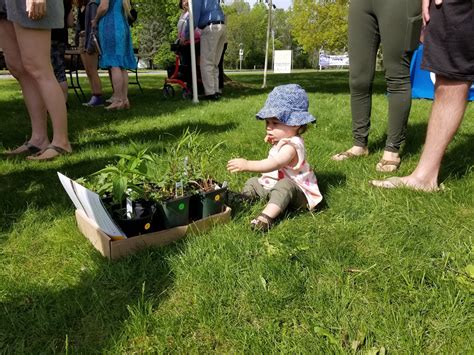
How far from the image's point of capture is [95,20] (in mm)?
5949

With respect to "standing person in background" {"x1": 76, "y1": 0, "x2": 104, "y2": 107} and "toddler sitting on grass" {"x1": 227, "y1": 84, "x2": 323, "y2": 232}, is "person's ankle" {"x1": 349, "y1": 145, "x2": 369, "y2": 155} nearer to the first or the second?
"toddler sitting on grass" {"x1": 227, "y1": 84, "x2": 323, "y2": 232}

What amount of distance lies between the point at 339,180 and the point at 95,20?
470cm

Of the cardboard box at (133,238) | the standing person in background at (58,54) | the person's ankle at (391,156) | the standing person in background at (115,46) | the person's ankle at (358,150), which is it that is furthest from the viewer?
the standing person in background at (115,46)

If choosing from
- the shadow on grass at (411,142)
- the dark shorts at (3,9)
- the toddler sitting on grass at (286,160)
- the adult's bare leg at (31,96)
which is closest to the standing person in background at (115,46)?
the adult's bare leg at (31,96)

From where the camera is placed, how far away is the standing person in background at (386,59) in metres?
2.80

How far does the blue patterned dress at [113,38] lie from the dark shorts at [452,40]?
4.66 m

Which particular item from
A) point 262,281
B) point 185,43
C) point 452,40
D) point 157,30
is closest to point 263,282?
point 262,281

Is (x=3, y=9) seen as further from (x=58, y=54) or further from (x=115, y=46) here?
(x=115, y=46)

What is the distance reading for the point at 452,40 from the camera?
2229 mm

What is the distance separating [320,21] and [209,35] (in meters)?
27.2

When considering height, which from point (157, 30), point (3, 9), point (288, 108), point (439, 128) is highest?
point (157, 30)

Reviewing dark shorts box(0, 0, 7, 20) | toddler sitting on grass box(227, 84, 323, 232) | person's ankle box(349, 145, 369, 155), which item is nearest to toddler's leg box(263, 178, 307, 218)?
toddler sitting on grass box(227, 84, 323, 232)

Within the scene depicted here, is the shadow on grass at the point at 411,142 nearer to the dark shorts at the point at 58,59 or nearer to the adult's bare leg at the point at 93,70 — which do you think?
the dark shorts at the point at 58,59

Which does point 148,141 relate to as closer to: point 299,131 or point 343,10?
point 299,131
